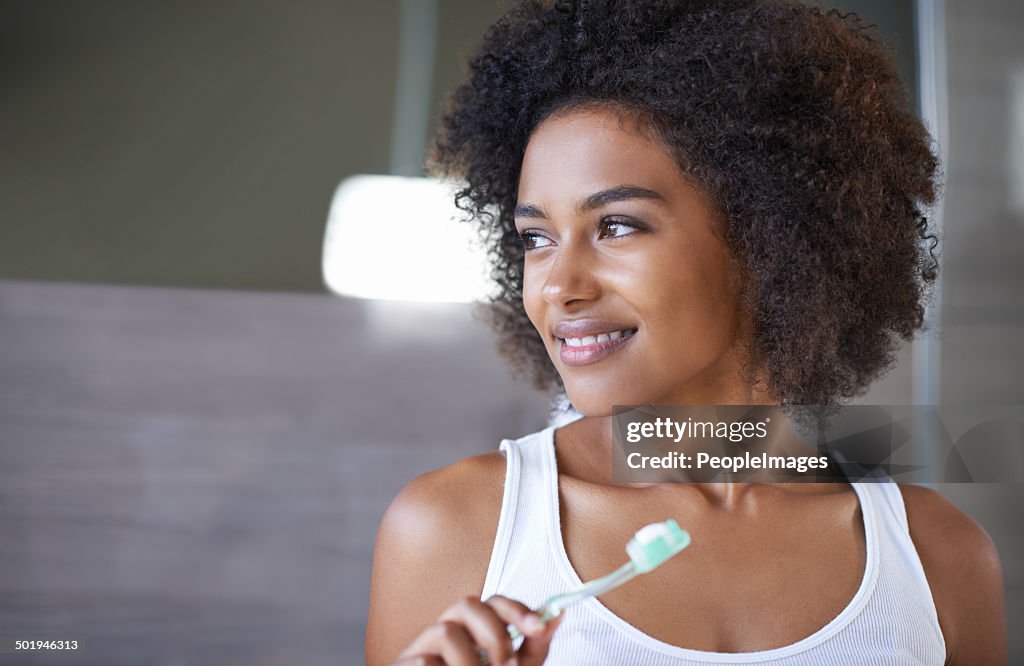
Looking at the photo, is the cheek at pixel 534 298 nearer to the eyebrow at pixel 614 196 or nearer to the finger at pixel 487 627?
the eyebrow at pixel 614 196

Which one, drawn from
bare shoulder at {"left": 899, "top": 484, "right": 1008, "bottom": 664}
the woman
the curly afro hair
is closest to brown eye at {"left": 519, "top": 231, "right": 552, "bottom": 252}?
the woman

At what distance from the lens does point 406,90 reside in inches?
43.2

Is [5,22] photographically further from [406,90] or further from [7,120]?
[406,90]

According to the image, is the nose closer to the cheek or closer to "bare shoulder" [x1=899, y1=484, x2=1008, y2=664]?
the cheek

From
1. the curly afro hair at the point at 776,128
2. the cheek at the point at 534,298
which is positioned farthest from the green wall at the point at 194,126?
the cheek at the point at 534,298

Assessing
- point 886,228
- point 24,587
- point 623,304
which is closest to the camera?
point 623,304

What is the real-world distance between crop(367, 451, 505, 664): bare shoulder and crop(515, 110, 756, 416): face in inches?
5.0

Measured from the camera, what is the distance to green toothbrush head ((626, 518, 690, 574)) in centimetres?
47

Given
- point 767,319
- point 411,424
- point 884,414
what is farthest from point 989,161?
point 411,424

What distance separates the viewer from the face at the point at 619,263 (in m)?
0.67

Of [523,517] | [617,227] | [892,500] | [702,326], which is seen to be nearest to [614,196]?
[617,227]

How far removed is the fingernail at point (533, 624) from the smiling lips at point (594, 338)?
263 millimetres

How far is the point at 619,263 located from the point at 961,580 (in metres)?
0.44

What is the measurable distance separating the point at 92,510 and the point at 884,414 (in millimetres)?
985
